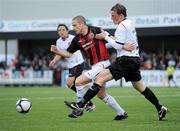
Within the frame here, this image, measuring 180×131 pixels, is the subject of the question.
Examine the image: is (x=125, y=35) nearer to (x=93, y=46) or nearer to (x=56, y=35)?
(x=93, y=46)

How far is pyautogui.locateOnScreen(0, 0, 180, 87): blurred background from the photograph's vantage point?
4434cm

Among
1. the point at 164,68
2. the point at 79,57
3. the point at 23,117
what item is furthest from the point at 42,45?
the point at 23,117

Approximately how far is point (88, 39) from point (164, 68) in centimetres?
2944

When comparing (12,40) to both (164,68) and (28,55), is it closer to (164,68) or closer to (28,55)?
(28,55)

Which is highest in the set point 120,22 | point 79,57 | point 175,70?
point 120,22

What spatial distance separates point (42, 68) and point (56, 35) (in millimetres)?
4526

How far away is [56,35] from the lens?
162 feet

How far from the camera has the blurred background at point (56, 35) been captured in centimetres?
4434

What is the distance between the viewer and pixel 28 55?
2062 inches

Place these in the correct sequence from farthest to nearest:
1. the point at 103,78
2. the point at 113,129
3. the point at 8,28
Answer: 1. the point at 8,28
2. the point at 103,78
3. the point at 113,129

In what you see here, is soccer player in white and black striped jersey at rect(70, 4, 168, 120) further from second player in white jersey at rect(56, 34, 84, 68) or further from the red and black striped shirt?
second player in white jersey at rect(56, 34, 84, 68)

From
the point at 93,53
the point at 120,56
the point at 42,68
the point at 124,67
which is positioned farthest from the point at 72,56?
the point at 42,68

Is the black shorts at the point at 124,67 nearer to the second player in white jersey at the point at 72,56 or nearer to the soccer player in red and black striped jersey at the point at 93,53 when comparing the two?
the soccer player in red and black striped jersey at the point at 93,53

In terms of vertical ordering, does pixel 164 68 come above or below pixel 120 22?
below
